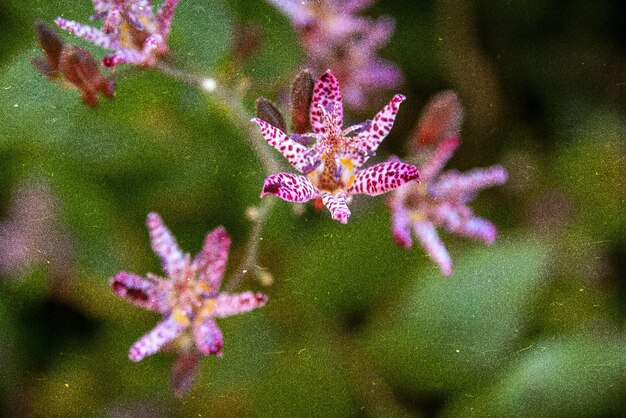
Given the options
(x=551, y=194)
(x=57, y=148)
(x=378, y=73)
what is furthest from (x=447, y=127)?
(x=57, y=148)

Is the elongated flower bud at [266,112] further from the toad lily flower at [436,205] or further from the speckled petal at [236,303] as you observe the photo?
the toad lily flower at [436,205]

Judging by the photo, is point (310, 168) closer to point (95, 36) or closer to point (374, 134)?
point (374, 134)

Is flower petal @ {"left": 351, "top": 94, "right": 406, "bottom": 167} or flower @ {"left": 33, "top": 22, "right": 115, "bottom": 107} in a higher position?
flower @ {"left": 33, "top": 22, "right": 115, "bottom": 107}

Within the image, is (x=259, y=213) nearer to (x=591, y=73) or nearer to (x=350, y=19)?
(x=350, y=19)

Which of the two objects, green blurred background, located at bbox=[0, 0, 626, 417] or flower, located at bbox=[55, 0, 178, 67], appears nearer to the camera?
flower, located at bbox=[55, 0, 178, 67]

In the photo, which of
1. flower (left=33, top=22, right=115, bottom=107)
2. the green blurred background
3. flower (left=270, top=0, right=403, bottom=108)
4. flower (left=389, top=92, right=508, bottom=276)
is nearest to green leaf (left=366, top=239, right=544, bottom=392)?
the green blurred background

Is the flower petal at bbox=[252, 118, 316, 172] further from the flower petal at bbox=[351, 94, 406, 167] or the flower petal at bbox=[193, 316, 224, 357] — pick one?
the flower petal at bbox=[193, 316, 224, 357]

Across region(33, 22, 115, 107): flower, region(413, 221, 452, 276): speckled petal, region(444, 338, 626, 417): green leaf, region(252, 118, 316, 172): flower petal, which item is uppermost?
region(33, 22, 115, 107): flower

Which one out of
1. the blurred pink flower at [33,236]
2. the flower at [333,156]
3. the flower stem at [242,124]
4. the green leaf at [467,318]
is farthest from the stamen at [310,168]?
the blurred pink flower at [33,236]
